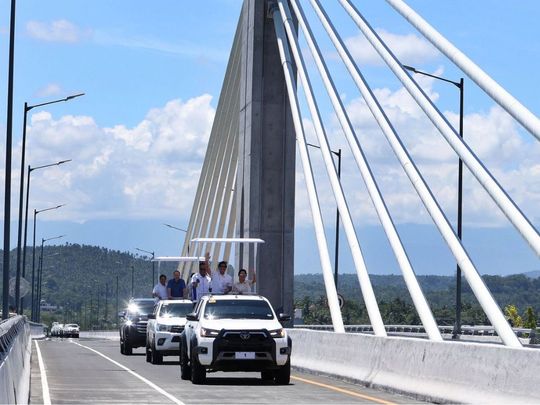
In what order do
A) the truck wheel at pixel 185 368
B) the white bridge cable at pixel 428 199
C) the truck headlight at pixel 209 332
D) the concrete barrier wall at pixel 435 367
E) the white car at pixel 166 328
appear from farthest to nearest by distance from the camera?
the white car at pixel 166 328
the truck wheel at pixel 185 368
the truck headlight at pixel 209 332
the white bridge cable at pixel 428 199
the concrete barrier wall at pixel 435 367

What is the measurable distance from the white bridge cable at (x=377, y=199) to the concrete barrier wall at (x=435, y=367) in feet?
1.83

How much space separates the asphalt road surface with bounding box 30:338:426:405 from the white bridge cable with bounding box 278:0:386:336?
1.37 meters

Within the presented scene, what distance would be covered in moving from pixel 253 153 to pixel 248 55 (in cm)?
301

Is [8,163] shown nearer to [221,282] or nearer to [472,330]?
[221,282]

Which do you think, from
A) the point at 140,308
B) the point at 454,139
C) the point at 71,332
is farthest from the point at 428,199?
the point at 71,332

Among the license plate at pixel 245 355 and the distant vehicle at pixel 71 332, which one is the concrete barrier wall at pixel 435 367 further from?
the distant vehicle at pixel 71 332

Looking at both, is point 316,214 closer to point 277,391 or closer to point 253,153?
point 277,391

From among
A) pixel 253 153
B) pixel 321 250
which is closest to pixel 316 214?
pixel 321 250

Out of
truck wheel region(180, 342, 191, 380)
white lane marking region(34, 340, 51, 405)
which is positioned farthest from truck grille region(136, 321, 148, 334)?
truck wheel region(180, 342, 191, 380)

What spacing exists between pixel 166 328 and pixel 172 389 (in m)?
9.94

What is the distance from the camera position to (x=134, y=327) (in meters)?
38.6

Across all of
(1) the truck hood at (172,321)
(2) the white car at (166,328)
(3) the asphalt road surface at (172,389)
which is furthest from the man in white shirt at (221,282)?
(1) the truck hood at (172,321)

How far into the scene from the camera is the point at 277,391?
21.6 meters

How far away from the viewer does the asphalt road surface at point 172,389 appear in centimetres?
1945
